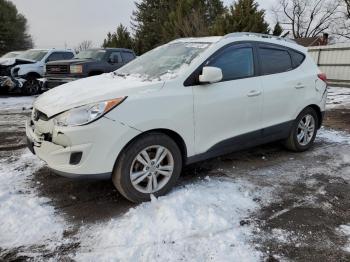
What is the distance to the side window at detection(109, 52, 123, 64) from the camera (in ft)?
41.9

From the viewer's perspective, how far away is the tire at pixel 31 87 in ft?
44.0

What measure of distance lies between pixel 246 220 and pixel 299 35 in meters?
59.0

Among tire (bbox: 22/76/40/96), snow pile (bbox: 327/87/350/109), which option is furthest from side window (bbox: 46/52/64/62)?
snow pile (bbox: 327/87/350/109)

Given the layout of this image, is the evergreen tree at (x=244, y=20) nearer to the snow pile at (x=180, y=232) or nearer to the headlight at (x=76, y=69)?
the headlight at (x=76, y=69)

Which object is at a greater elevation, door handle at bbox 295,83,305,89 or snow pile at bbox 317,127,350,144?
door handle at bbox 295,83,305,89

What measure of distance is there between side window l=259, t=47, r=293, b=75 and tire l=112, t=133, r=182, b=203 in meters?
1.89

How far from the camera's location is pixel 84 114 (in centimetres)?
357

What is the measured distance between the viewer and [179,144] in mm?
4211

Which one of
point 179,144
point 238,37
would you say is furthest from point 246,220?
point 238,37

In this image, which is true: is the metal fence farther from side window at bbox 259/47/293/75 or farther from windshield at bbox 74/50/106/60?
side window at bbox 259/47/293/75

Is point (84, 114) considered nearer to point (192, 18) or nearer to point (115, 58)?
point (115, 58)

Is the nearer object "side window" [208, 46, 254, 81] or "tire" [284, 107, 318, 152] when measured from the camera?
"side window" [208, 46, 254, 81]

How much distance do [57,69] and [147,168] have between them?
929cm

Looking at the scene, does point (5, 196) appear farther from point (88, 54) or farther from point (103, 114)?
point (88, 54)
